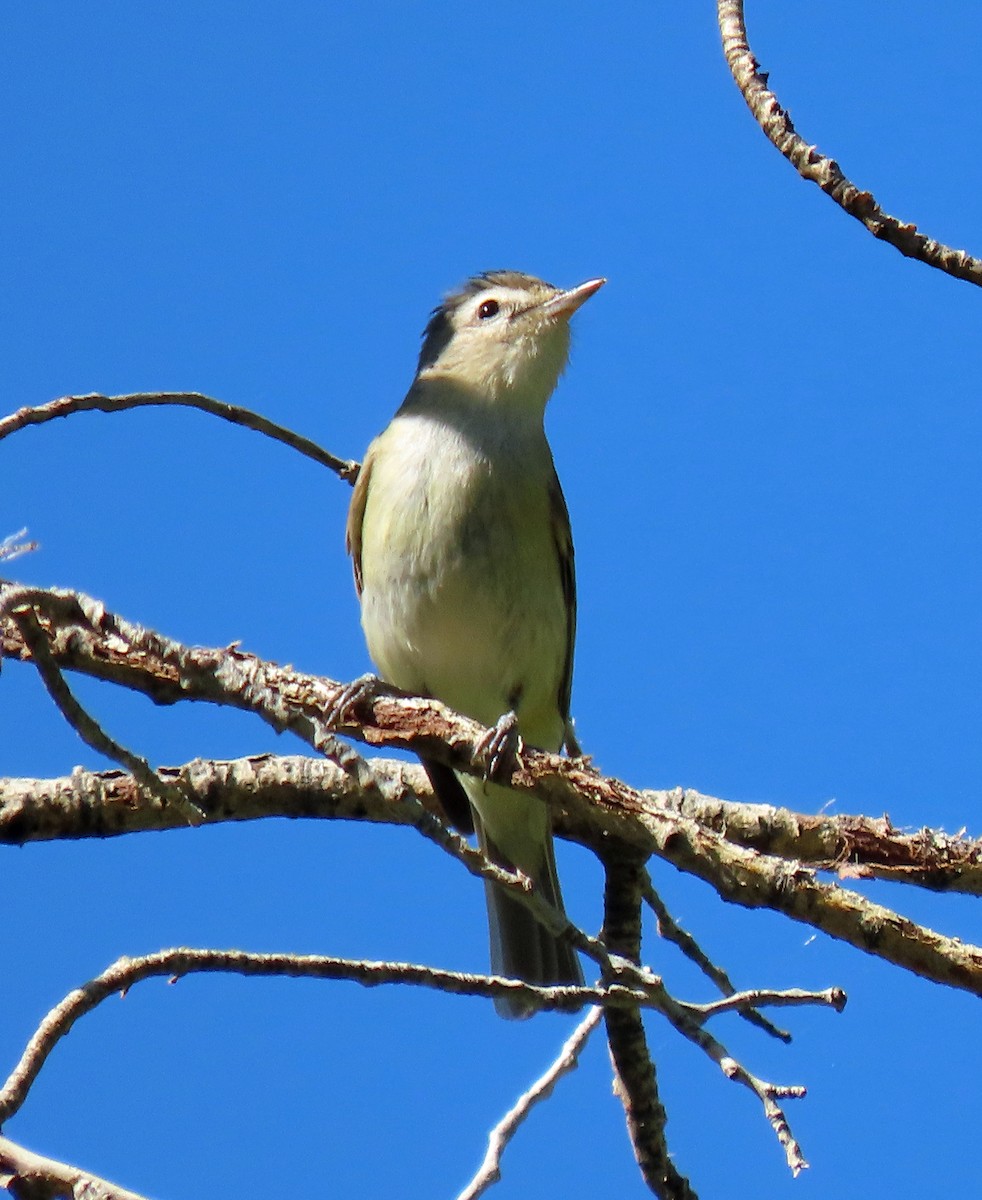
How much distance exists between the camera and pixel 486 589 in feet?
18.5

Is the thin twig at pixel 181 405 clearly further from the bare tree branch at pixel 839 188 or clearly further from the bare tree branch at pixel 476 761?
the bare tree branch at pixel 839 188

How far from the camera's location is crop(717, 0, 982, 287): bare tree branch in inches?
131

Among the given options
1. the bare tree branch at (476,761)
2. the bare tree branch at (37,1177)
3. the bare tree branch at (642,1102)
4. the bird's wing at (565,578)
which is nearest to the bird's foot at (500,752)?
the bare tree branch at (476,761)

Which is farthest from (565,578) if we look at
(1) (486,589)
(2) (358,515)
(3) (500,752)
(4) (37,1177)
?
(4) (37,1177)

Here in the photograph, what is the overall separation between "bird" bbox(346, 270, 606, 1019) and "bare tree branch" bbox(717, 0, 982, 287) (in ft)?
7.85

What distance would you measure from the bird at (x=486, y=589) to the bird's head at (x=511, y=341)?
2 centimetres

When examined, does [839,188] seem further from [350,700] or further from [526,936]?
[526,936]

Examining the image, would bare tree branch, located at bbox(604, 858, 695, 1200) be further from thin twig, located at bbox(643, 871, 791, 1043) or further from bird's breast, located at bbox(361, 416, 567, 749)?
bird's breast, located at bbox(361, 416, 567, 749)

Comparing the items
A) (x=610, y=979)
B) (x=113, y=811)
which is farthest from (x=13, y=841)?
(x=610, y=979)

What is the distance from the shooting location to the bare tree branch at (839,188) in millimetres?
3316

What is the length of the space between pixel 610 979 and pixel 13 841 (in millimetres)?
2172

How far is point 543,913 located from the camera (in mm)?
2812

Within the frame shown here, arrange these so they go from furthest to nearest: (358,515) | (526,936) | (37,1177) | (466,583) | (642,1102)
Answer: (358,515), (526,936), (466,583), (642,1102), (37,1177)

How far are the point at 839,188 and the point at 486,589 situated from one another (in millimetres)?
2591
